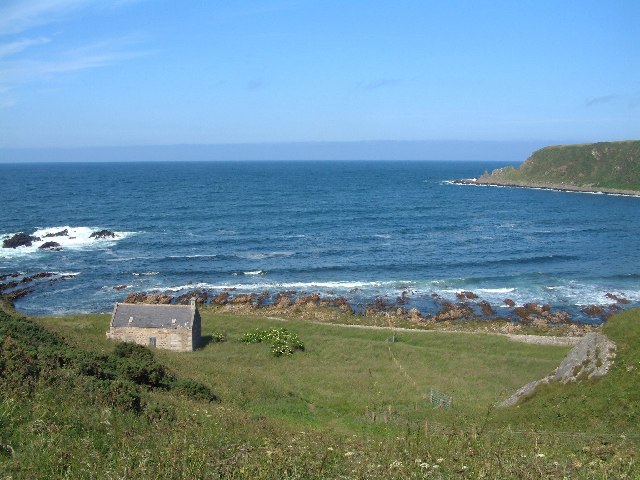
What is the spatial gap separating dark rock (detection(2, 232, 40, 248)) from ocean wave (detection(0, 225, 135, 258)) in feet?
2.06

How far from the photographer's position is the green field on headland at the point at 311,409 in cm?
828

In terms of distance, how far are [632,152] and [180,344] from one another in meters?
176

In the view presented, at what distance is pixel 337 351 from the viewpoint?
36.5 m

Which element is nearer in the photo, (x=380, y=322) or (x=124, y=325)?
(x=124, y=325)

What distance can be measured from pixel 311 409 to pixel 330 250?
5040 cm

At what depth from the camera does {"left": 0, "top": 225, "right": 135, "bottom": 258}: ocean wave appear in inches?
2872

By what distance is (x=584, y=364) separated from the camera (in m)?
23.9

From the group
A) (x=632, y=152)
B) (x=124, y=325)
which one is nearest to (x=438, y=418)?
(x=124, y=325)

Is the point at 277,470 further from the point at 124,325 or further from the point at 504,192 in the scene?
the point at 504,192

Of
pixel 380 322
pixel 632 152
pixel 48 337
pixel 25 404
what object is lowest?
pixel 380 322

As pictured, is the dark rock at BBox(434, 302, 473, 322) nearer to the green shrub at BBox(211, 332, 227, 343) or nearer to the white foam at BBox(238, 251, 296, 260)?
the green shrub at BBox(211, 332, 227, 343)

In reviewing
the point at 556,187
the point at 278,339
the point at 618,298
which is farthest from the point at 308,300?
the point at 556,187

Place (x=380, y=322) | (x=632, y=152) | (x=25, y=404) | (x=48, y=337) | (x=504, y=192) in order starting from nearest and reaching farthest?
1. (x=25, y=404)
2. (x=48, y=337)
3. (x=380, y=322)
4. (x=504, y=192)
5. (x=632, y=152)

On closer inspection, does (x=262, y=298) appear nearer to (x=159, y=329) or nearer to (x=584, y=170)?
(x=159, y=329)
